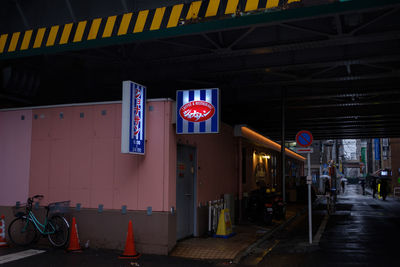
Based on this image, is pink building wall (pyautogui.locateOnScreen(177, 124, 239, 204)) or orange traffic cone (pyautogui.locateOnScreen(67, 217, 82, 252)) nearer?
orange traffic cone (pyautogui.locateOnScreen(67, 217, 82, 252))

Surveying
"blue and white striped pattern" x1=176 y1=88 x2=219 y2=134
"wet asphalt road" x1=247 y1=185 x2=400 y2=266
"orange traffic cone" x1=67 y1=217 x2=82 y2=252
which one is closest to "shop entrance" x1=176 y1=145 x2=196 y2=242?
"blue and white striped pattern" x1=176 y1=88 x2=219 y2=134

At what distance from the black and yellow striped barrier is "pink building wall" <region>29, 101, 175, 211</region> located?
6.65 feet

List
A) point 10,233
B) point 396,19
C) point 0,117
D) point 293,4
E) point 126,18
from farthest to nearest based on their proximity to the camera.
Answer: point 0,117
point 10,233
point 396,19
point 126,18
point 293,4

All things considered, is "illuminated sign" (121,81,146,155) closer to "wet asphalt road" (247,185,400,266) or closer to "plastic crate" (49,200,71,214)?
"plastic crate" (49,200,71,214)

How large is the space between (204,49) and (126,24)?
3.08 m

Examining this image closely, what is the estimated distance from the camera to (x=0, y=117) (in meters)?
12.3

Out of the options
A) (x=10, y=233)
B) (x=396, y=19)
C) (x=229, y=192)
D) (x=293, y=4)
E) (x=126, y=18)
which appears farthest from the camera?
(x=229, y=192)

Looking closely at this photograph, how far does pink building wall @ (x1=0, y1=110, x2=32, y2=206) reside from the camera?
11664mm

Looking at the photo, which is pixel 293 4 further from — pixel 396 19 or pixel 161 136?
pixel 161 136

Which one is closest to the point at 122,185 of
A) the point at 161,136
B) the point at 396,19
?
the point at 161,136

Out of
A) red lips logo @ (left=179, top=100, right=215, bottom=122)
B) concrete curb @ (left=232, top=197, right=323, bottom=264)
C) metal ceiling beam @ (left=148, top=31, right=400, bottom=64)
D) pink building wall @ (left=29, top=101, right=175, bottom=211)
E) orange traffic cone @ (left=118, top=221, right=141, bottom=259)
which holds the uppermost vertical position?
metal ceiling beam @ (left=148, top=31, right=400, bottom=64)

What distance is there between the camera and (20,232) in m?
10.9

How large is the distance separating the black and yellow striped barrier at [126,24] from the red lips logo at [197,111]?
2.19 m

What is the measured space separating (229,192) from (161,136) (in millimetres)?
6029
